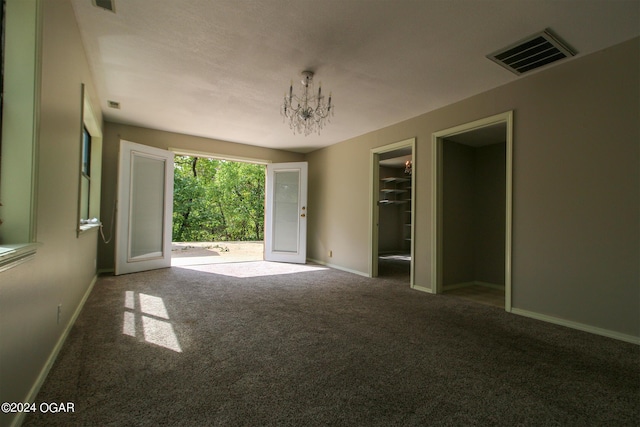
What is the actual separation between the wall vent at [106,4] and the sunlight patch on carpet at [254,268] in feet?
10.8

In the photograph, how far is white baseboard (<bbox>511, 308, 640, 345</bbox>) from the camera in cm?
227

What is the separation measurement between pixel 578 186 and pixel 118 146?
579 cm

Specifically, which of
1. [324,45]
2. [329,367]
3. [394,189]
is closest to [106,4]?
[324,45]

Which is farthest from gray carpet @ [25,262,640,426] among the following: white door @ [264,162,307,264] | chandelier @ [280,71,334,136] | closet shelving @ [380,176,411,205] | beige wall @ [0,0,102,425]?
closet shelving @ [380,176,411,205]

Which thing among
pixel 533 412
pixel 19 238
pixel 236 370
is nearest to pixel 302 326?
pixel 236 370

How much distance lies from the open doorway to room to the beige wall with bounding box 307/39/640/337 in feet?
27.4

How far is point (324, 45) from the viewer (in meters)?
2.44

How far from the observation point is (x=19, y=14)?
141 centimetres

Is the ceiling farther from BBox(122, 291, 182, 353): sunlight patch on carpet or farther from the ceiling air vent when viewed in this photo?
BBox(122, 291, 182, 353): sunlight patch on carpet

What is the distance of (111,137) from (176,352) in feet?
13.3

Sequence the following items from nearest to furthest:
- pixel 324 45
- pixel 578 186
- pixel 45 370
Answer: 1. pixel 45 370
2. pixel 324 45
3. pixel 578 186

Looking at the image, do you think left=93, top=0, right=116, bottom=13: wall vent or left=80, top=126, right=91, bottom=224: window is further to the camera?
left=80, top=126, right=91, bottom=224: window

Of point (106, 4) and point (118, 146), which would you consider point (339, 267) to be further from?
point (106, 4)

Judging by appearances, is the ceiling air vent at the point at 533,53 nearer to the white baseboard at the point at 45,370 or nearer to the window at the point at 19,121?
the window at the point at 19,121
